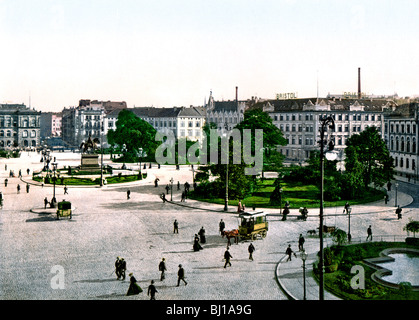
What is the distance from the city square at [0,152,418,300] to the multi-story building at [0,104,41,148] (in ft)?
Answer: 353

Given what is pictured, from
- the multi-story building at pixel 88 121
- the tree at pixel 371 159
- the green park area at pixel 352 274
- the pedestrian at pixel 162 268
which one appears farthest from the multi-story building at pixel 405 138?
the multi-story building at pixel 88 121

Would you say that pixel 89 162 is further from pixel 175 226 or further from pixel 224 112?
pixel 224 112

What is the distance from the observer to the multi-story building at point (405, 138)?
74.6m

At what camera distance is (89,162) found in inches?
3076

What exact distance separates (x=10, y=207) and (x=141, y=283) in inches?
1059

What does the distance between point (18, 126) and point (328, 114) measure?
10179 centimetres

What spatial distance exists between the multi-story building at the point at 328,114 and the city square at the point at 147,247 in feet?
183

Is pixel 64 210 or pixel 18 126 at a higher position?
pixel 18 126

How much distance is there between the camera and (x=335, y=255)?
1064 inches

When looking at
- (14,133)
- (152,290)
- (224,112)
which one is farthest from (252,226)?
(14,133)
